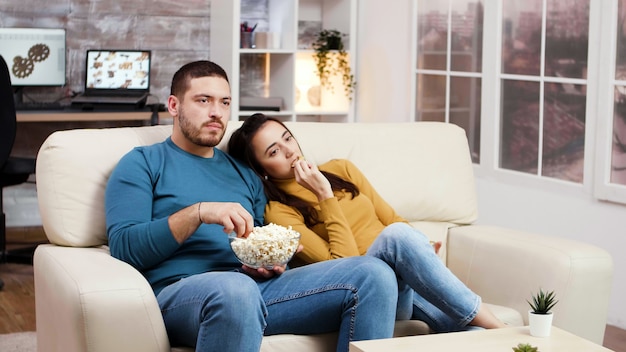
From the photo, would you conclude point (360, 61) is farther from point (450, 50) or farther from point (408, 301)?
point (408, 301)

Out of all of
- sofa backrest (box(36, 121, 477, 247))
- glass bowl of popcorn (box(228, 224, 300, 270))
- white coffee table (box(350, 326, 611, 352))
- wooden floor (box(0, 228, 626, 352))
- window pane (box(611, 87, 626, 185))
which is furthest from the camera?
window pane (box(611, 87, 626, 185))

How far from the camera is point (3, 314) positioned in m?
4.08

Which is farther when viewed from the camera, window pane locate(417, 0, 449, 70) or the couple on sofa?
window pane locate(417, 0, 449, 70)

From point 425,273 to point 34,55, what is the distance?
3787 mm

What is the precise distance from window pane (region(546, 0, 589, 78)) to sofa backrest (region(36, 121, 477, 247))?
110 centimetres

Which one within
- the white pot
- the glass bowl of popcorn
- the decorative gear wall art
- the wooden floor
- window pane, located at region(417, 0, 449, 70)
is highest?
window pane, located at region(417, 0, 449, 70)

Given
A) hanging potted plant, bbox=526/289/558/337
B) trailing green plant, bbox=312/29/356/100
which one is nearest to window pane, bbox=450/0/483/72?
trailing green plant, bbox=312/29/356/100

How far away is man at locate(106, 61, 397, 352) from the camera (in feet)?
7.53

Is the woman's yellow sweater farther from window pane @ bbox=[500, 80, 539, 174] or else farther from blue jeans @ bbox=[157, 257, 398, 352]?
window pane @ bbox=[500, 80, 539, 174]

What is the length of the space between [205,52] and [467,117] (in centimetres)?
195

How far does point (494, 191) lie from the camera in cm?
467

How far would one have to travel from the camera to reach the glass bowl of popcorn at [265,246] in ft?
8.02

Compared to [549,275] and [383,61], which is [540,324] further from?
[383,61]

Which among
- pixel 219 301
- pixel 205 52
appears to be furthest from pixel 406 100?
pixel 219 301
